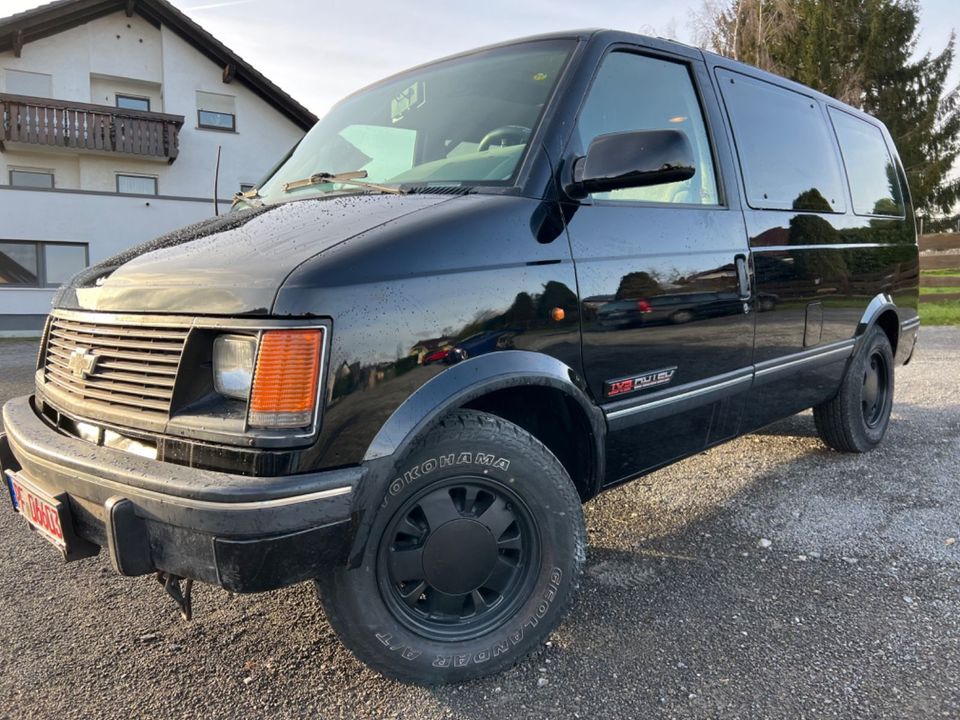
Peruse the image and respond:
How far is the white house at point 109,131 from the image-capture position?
Answer: 16578 mm

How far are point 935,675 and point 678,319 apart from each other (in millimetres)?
1422

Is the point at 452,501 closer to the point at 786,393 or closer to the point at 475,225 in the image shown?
the point at 475,225

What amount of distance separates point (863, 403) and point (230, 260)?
4.11 m

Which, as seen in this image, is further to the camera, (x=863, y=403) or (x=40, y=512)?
(x=863, y=403)

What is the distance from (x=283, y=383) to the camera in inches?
69.1

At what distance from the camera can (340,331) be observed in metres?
1.80

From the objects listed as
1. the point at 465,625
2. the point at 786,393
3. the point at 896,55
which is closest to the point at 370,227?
the point at 465,625

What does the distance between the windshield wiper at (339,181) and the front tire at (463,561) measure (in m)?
0.96

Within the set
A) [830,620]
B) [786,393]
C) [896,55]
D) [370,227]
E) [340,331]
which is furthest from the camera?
[896,55]

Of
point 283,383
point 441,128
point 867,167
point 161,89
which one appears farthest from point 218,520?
point 161,89

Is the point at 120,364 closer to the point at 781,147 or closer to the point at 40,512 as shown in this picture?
the point at 40,512

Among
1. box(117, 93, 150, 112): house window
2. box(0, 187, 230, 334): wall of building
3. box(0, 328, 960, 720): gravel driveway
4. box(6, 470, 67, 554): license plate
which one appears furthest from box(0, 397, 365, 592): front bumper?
box(117, 93, 150, 112): house window

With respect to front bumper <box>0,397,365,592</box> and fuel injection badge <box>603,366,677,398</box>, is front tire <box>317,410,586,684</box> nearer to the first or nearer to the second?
front bumper <box>0,397,365,592</box>

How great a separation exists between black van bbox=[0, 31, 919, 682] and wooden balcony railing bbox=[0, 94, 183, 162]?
17503mm
